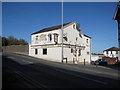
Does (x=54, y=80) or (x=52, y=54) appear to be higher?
(x=52, y=54)

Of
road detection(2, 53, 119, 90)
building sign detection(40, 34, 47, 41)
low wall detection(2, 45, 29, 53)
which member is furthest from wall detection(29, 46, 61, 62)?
road detection(2, 53, 119, 90)

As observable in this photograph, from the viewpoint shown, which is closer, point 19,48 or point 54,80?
point 54,80

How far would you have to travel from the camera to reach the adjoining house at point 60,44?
33.7 metres

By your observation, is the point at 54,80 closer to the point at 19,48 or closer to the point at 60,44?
the point at 60,44

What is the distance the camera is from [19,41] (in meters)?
88.6

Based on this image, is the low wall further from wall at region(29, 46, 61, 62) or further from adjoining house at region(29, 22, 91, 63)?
wall at region(29, 46, 61, 62)

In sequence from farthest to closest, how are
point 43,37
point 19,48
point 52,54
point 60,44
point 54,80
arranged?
point 19,48 < point 43,37 < point 52,54 < point 60,44 < point 54,80

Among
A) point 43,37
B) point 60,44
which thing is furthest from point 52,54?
point 43,37

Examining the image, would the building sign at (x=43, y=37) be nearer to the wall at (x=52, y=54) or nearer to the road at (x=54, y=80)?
the wall at (x=52, y=54)

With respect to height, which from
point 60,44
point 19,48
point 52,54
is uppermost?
point 60,44

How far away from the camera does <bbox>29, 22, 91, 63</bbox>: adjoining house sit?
3369 cm

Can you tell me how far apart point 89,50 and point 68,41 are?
1030 centimetres

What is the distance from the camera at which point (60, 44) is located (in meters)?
33.2

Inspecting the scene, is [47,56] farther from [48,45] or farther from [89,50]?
[89,50]
